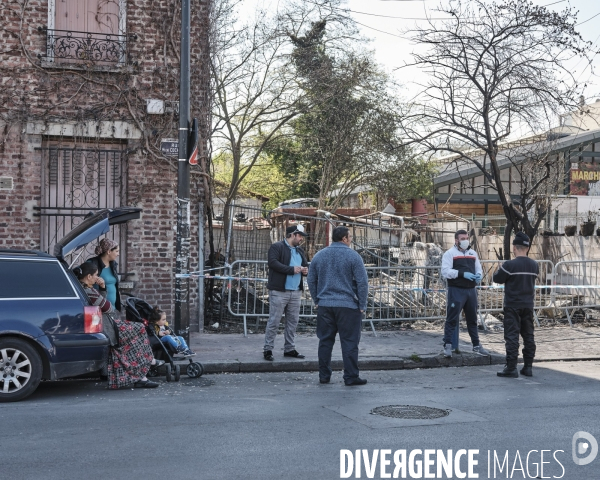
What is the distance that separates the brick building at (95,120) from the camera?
41.4 ft

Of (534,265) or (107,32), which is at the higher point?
(107,32)

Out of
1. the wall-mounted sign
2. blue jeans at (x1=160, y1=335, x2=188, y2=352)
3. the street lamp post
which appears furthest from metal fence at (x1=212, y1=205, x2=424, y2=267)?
the wall-mounted sign

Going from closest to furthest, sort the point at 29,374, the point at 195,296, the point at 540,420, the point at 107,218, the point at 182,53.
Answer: the point at 540,420 → the point at 29,374 → the point at 107,218 → the point at 182,53 → the point at 195,296

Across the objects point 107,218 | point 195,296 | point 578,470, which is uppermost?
point 107,218

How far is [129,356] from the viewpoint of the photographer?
358 inches

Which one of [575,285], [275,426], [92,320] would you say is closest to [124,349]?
[92,320]

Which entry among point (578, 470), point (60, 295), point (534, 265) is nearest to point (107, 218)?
point (60, 295)

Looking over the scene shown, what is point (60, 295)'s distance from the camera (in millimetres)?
8461

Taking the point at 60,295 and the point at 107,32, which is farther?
the point at 107,32

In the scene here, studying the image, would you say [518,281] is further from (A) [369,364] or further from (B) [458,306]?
(A) [369,364]

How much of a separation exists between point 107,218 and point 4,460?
4.43 metres

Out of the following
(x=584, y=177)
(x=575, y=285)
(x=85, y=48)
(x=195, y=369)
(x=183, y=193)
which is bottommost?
(x=195, y=369)

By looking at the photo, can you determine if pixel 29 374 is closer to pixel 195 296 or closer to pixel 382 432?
pixel 382 432

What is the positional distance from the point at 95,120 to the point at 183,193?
2814mm
